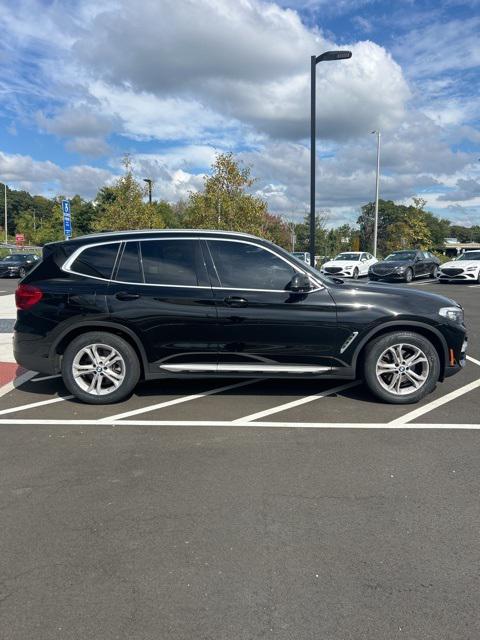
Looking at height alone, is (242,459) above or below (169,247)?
below

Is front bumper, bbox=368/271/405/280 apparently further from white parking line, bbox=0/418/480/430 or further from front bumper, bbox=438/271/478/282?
white parking line, bbox=0/418/480/430

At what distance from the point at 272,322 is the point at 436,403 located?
6.52 ft

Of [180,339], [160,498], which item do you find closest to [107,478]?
[160,498]

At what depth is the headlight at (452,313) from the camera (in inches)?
210

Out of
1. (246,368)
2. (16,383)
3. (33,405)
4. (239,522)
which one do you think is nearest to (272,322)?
(246,368)

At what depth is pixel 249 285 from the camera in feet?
17.2

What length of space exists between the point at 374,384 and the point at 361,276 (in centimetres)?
2288

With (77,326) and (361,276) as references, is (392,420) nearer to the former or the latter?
(77,326)

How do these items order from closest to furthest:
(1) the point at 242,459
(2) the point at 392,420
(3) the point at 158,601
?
(3) the point at 158,601 < (1) the point at 242,459 < (2) the point at 392,420

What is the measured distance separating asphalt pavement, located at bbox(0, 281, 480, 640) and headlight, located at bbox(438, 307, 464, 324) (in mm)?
951

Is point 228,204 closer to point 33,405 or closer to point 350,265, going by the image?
point 350,265

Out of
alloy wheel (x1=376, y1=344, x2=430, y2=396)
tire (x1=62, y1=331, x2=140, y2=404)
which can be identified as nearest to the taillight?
tire (x1=62, y1=331, x2=140, y2=404)

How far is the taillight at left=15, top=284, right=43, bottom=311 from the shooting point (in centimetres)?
530

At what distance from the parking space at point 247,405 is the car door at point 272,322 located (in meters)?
0.44
